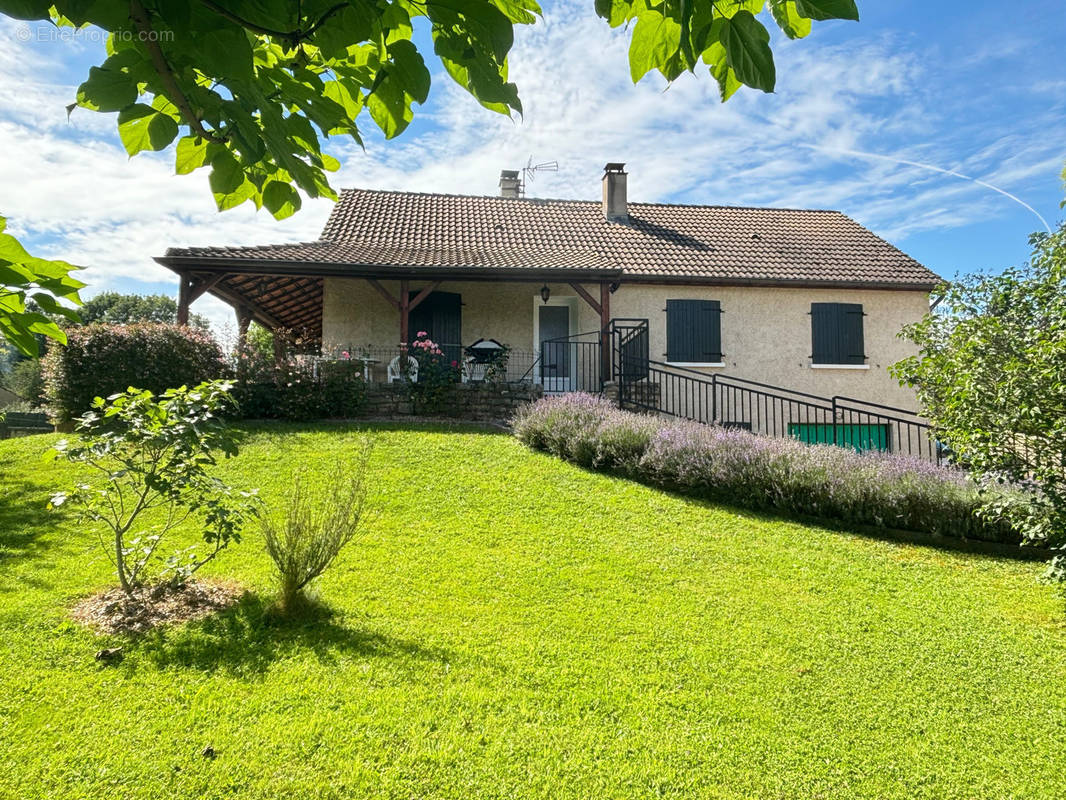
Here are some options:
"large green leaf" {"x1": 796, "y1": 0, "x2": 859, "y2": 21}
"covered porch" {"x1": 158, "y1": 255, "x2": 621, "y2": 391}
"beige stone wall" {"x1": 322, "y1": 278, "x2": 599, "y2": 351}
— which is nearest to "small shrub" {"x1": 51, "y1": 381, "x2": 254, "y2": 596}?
"large green leaf" {"x1": 796, "y1": 0, "x2": 859, "y2": 21}

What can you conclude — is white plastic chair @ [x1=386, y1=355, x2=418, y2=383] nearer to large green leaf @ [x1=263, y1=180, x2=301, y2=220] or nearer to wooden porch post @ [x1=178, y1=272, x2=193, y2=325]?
wooden porch post @ [x1=178, y1=272, x2=193, y2=325]

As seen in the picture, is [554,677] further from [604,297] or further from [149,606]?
[604,297]

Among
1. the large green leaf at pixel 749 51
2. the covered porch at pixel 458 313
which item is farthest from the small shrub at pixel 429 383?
the large green leaf at pixel 749 51

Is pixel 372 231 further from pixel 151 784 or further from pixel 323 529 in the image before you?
pixel 151 784

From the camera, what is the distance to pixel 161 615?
3.85 metres

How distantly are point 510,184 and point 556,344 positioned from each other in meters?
7.87

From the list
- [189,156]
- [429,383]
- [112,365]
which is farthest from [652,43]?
[112,365]

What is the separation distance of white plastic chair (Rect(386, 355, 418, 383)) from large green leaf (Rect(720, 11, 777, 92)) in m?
10.2

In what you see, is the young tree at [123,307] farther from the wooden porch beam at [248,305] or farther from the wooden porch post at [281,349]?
the wooden porch post at [281,349]

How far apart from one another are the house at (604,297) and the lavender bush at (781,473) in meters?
3.88

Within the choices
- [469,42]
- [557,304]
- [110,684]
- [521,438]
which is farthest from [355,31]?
[557,304]

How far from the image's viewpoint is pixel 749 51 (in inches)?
49.8

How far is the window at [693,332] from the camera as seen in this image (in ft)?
45.0

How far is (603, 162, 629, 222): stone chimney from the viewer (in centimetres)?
1638
